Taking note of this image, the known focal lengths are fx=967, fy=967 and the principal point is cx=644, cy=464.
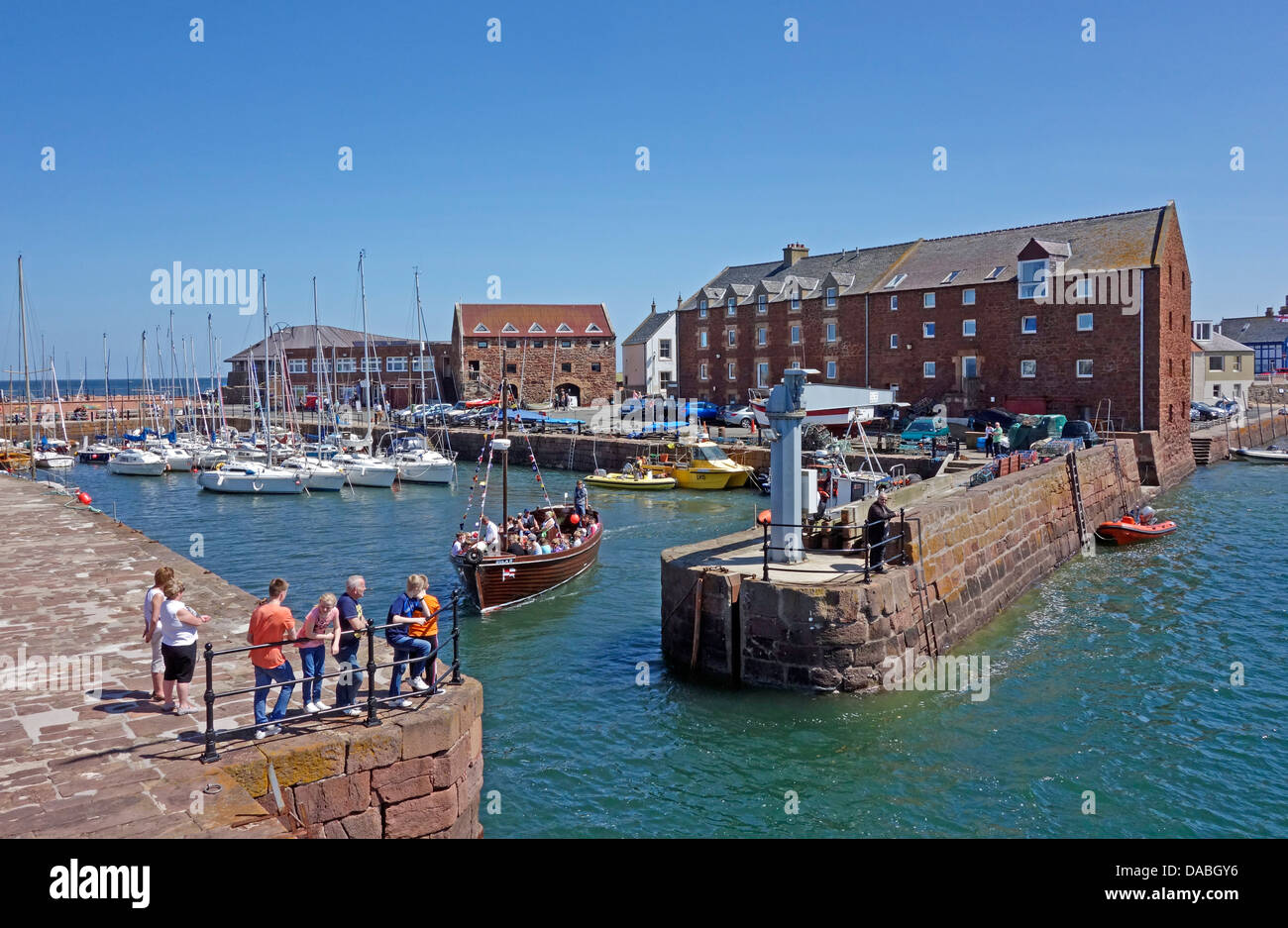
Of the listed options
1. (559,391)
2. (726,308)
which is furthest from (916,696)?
(559,391)

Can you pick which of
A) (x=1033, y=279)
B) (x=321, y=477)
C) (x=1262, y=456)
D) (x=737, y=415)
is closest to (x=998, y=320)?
(x=1033, y=279)

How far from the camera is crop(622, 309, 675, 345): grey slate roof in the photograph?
3270 inches

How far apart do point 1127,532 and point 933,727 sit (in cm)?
1796

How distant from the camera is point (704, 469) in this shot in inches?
1763

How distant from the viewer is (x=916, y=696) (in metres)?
15.5

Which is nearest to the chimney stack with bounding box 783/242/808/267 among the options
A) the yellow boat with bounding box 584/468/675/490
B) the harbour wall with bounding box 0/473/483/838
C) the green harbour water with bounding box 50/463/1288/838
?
the yellow boat with bounding box 584/468/675/490

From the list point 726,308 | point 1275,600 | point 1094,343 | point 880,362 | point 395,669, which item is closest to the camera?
point 395,669

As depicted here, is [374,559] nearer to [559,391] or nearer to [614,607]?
[614,607]

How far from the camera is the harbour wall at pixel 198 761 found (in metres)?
7.32

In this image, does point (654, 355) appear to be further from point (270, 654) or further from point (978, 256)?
point (270, 654)

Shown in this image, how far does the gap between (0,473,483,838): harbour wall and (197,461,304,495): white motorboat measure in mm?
34552

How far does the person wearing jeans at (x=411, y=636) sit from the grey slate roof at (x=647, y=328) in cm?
7269

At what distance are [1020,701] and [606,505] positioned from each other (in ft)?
85.6
